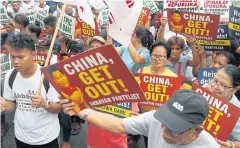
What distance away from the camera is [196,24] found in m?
4.18

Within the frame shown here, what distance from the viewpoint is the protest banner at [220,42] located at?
168 inches

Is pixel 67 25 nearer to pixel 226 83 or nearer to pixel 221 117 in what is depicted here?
pixel 226 83

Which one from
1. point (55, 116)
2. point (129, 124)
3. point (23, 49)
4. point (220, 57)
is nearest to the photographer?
point (129, 124)

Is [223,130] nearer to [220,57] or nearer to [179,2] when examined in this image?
[220,57]

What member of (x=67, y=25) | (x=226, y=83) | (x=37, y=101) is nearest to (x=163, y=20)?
(x=67, y=25)

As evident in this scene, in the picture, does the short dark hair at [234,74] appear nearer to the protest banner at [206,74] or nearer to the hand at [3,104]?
the protest banner at [206,74]

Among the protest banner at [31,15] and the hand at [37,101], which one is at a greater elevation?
the hand at [37,101]

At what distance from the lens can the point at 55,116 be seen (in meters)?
2.73

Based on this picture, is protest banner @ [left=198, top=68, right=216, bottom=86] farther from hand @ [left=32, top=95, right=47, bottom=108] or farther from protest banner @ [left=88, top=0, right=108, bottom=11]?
protest banner @ [left=88, top=0, right=108, bottom=11]

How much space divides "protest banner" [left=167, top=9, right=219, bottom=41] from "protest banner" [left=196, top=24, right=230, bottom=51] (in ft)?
0.29

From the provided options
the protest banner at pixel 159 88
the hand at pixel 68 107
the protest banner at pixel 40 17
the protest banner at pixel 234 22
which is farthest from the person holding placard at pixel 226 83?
the protest banner at pixel 40 17

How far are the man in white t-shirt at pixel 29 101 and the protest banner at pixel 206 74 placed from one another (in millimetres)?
1605

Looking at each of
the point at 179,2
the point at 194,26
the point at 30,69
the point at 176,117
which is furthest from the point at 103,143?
the point at 179,2

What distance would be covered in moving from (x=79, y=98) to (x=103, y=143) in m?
1.02
